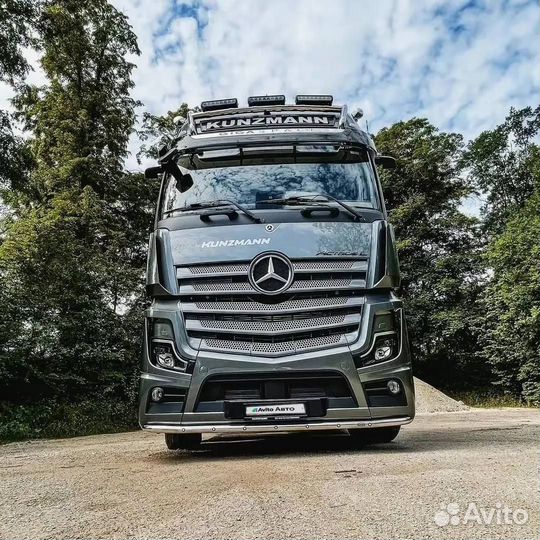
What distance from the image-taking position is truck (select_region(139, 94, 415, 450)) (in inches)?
194

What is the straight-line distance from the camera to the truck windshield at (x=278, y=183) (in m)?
5.76

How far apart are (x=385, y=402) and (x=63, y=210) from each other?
53.2 ft

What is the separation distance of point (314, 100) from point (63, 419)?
1064 cm

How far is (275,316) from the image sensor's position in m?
5.09

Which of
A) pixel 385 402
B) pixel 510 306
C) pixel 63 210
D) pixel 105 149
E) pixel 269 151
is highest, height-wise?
pixel 105 149

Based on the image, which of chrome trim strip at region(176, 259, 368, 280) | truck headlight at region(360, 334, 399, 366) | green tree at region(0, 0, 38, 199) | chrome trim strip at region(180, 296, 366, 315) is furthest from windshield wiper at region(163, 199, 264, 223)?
green tree at region(0, 0, 38, 199)

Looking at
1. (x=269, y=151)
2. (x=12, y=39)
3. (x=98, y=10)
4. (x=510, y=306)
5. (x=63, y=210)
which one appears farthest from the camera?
(x=510, y=306)

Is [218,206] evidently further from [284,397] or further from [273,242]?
[284,397]

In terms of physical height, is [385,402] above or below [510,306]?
below

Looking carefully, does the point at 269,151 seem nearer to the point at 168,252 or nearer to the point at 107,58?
the point at 168,252

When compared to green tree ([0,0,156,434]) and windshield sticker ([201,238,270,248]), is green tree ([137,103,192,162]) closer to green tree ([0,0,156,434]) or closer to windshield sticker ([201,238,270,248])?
green tree ([0,0,156,434])

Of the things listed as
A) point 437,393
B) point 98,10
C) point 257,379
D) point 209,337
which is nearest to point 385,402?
point 257,379

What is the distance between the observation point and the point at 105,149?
22.2 meters

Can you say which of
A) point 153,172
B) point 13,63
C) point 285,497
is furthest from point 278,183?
point 13,63
